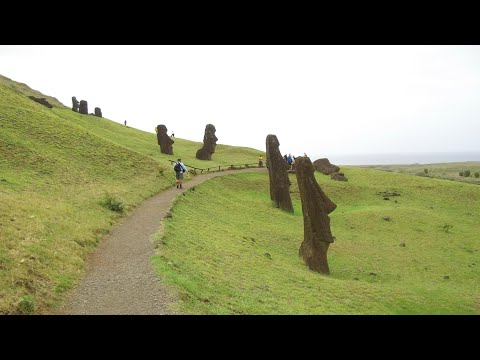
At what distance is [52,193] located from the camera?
2852 cm

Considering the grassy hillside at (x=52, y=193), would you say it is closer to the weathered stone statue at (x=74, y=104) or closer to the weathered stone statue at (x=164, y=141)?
the weathered stone statue at (x=164, y=141)

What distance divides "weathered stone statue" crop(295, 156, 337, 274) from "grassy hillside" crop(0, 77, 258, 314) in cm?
1303

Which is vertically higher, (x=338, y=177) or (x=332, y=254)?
(x=338, y=177)

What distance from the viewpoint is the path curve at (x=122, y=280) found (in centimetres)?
1337

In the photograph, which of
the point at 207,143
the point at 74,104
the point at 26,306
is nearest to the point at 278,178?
the point at 207,143

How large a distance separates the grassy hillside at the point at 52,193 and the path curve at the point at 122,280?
0.64 m

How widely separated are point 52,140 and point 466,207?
49.1 meters

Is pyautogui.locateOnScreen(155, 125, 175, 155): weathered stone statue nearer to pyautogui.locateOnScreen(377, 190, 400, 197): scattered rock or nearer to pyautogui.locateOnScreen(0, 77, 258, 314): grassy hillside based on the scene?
pyautogui.locateOnScreen(0, 77, 258, 314): grassy hillside

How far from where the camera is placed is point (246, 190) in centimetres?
5012

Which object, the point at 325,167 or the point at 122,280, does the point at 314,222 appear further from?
the point at 325,167

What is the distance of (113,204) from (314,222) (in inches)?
563

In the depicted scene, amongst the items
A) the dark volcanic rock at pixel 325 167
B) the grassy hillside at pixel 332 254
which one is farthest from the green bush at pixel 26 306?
the dark volcanic rock at pixel 325 167
